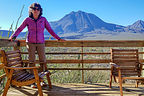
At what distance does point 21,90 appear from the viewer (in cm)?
330

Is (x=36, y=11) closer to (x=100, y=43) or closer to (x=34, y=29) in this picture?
(x=34, y=29)

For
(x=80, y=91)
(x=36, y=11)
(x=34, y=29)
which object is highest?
(x=36, y=11)

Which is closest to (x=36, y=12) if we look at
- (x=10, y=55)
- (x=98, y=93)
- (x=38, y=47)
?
(x=38, y=47)

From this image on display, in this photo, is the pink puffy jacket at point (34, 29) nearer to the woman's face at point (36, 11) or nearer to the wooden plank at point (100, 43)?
the woman's face at point (36, 11)

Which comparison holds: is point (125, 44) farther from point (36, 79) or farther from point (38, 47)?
point (36, 79)

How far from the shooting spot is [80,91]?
3.28 m

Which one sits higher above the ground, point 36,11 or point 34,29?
A: point 36,11

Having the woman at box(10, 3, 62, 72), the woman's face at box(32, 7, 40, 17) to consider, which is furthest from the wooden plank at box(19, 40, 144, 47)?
the woman's face at box(32, 7, 40, 17)

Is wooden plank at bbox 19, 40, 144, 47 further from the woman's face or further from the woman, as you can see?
the woman's face

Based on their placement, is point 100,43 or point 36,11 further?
point 100,43

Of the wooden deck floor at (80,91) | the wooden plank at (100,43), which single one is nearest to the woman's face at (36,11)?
the wooden plank at (100,43)

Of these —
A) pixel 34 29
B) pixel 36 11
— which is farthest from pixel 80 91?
pixel 36 11

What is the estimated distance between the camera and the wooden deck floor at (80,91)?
3113 millimetres

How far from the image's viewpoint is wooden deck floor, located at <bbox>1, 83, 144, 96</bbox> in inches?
123
